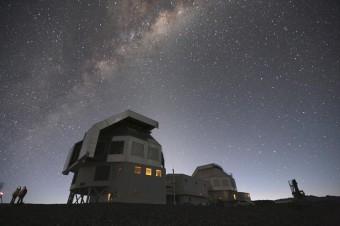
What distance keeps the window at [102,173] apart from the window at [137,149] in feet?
15.3

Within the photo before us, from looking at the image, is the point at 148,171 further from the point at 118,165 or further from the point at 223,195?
the point at 223,195

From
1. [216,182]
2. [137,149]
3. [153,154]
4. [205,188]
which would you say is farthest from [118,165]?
[216,182]

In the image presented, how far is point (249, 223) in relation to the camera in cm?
1488

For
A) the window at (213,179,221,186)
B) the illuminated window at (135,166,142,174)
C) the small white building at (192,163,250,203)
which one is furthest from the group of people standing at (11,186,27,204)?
the window at (213,179,221,186)

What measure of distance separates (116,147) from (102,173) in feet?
14.7

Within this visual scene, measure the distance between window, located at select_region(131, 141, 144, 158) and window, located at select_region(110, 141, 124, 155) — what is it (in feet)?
5.93

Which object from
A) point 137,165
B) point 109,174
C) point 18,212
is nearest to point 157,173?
point 137,165

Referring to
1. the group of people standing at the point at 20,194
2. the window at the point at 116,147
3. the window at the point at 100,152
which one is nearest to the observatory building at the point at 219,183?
the window at the point at 116,147

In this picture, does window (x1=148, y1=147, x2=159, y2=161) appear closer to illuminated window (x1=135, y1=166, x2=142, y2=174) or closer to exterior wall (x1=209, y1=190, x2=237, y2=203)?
illuminated window (x1=135, y1=166, x2=142, y2=174)

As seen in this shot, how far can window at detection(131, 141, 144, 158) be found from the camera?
30.9 meters

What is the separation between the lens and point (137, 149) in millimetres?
31406

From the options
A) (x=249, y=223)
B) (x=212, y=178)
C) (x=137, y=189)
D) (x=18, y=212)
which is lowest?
(x=249, y=223)

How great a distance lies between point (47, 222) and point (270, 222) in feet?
56.5

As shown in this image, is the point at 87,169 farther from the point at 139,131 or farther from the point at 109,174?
the point at 139,131
